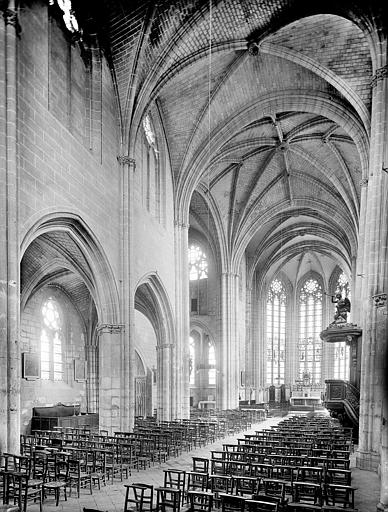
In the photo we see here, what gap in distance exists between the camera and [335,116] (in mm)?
25188

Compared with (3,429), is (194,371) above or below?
below

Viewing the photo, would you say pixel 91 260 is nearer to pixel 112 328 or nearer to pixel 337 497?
pixel 112 328

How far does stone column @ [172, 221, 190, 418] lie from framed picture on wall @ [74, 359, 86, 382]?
6.20 meters

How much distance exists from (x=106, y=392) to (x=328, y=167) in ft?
67.0

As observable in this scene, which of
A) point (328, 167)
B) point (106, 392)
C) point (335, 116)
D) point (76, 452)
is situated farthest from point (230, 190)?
point (76, 452)

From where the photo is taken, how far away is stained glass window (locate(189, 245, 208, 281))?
4162 cm

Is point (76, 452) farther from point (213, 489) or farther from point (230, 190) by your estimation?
point (230, 190)

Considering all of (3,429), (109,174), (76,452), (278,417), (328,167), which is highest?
(328,167)

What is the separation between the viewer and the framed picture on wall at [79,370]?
2986cm

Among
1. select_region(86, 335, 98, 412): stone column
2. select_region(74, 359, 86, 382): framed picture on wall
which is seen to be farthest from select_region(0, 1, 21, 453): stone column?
select_region(86, 335, 98, 412): stone column

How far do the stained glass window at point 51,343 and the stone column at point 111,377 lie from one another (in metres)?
8.27

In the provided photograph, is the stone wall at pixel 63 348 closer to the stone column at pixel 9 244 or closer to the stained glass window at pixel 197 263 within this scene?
the stone column at pixel 9 244

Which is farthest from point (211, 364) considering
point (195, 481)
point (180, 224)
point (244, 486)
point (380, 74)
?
point (195, 481)

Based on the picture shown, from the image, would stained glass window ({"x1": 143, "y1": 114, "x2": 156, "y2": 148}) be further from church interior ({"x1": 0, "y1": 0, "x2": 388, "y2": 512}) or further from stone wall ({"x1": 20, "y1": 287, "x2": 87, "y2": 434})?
stone wall ({"x1": 20, "y1": 287, "x2": 87, "y2": 434})
